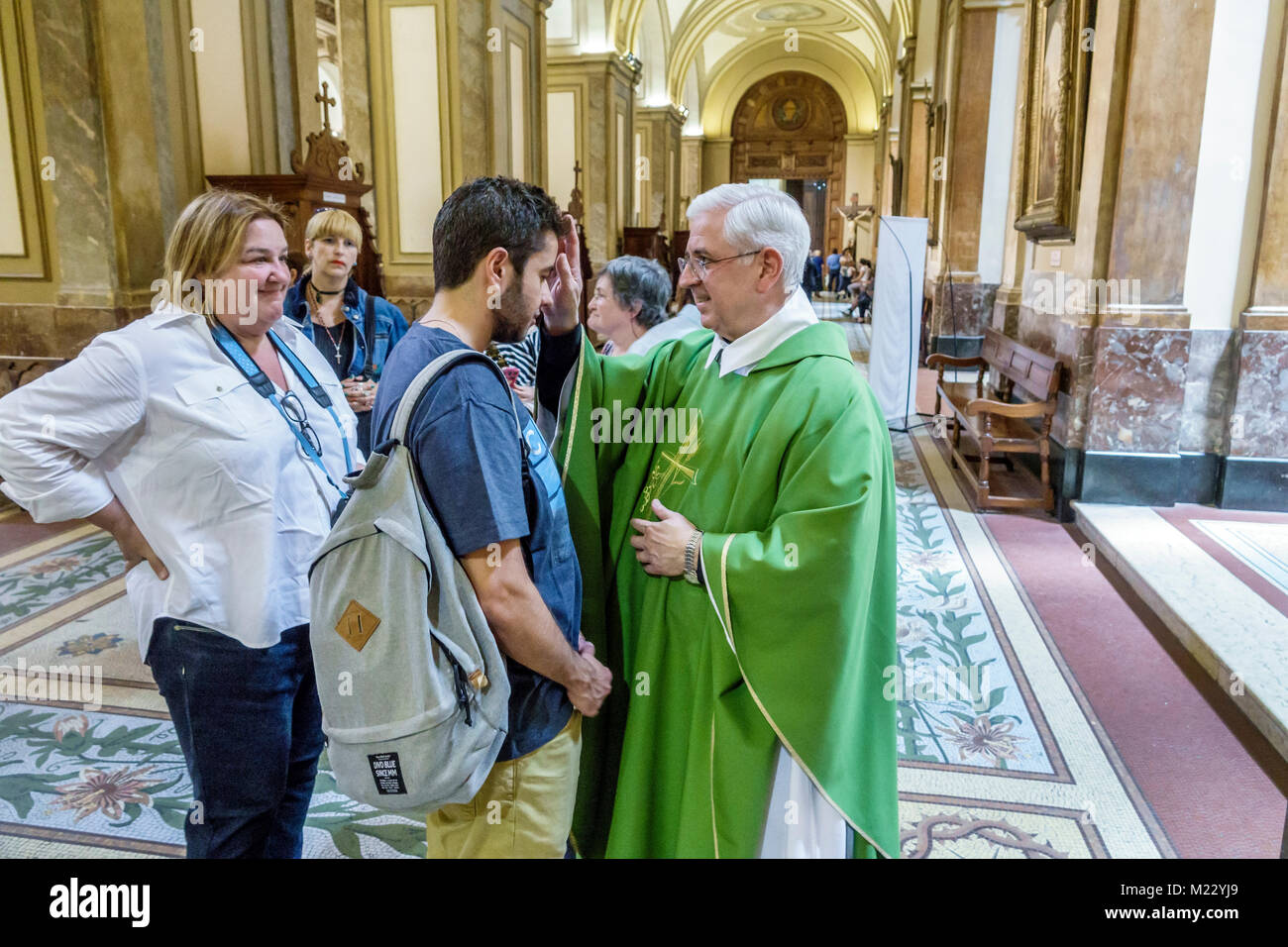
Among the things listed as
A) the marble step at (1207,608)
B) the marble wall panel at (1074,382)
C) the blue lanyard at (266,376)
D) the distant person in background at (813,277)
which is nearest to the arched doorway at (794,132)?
the distant person in background at (813,277)

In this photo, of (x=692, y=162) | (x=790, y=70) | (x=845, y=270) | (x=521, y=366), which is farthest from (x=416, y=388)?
(x=790, y=70)

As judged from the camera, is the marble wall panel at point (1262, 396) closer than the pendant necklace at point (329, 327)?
No

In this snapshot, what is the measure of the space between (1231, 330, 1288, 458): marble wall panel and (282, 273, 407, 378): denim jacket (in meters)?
4.80

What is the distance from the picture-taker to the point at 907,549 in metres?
5.27

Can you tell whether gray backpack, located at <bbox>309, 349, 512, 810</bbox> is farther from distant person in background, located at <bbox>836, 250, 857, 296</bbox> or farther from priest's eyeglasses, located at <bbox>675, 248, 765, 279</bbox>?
distant person in background, located at <bbox>836, 250, 857, 296</bbox>

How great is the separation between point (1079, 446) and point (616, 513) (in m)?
4.60

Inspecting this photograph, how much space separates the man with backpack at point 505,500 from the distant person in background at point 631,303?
5.81 feet

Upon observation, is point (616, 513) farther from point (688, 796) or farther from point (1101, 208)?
point (1101, 208)

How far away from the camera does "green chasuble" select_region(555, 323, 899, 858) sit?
1.66 meters

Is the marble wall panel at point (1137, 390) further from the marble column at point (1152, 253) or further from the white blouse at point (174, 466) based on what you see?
the white blouse at point (174, 466)

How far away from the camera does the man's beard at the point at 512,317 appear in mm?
1562

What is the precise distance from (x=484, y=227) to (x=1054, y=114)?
6.51m
